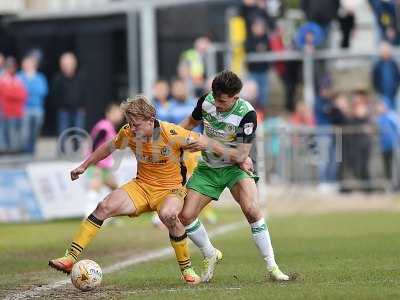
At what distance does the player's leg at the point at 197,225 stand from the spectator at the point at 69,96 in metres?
13.1

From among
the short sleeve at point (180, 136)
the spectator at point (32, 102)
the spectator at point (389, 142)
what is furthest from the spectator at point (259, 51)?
the short sleeve at point (180, 136)

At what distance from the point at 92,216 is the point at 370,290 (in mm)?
2690

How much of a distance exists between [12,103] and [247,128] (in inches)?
498

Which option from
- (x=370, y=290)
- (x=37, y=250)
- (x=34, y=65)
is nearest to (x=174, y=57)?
(x=34, y=65)

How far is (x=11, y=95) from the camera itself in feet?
74.0

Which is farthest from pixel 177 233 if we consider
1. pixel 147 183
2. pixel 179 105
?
pixel 179 105

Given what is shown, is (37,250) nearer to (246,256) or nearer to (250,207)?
(246,256)

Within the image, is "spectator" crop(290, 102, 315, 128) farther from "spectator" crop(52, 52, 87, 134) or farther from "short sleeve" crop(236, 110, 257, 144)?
"short sleeve" crop(236, 110, 257, 144)

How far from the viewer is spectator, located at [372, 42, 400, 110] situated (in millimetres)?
23359

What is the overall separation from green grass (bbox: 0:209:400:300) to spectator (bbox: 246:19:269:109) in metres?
4.67

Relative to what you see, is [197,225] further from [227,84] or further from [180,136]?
[227,84]

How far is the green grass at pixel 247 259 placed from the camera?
995 cm

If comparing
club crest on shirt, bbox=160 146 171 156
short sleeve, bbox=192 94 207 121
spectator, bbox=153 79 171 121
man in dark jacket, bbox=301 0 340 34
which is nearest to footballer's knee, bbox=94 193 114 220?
club crest on shirt, bbox=160 146 171 156

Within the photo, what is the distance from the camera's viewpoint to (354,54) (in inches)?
942
